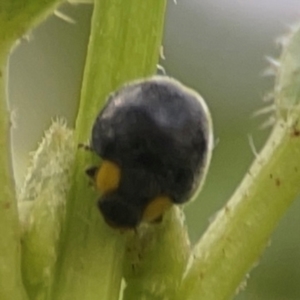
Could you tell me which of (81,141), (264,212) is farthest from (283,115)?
(81,141)

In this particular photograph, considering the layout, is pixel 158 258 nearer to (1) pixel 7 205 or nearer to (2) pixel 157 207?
(2) pixel 157 207

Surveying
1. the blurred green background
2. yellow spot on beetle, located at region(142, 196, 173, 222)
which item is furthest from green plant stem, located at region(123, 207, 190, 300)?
the blurred green background

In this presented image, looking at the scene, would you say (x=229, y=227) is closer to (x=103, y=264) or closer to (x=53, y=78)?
(x=103, y=264)

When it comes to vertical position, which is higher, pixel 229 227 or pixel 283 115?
pixel 283 115

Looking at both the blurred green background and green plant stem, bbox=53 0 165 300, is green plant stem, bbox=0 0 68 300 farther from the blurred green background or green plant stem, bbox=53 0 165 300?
the blurred green background

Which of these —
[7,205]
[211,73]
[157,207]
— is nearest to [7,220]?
[7,205]

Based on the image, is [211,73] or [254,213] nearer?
[254,213]

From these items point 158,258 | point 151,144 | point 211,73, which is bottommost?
point 211,73
